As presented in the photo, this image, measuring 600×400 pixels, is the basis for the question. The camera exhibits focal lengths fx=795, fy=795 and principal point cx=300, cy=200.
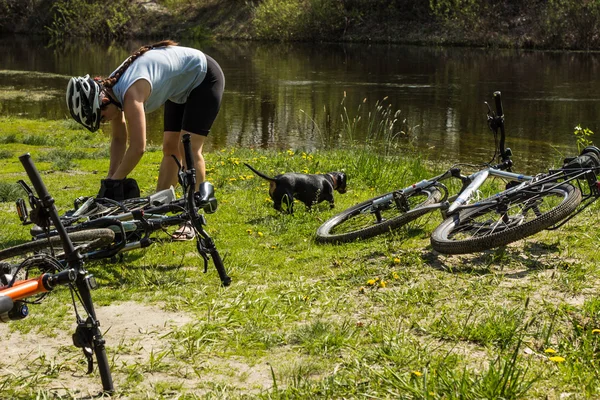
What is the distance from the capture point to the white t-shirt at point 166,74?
579 centimetres

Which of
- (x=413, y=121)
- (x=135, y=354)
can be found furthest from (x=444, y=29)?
(x=135, y=354)

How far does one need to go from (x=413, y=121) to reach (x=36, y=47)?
28597 millimetres

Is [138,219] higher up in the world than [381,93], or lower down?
higher up

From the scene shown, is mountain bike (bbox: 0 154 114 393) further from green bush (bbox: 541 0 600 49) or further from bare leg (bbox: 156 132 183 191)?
green bush (bbox: 541 0 600 49)

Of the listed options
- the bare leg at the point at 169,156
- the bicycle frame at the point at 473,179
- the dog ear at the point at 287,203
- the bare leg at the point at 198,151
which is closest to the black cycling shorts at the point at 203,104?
the bare leg at the point at 198,151

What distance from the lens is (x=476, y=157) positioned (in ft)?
46.2

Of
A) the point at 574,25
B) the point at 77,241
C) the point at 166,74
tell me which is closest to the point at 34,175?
the point at 77,241

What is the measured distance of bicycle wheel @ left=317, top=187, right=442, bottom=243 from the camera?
6.28 metres

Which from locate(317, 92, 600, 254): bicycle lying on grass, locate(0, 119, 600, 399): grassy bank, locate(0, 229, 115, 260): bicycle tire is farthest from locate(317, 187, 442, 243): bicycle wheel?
locate(0, 229, 115, 260): bicycle tire

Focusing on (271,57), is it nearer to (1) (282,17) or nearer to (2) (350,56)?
(2) (350,56)

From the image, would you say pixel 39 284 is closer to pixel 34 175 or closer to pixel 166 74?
pixel 34 175

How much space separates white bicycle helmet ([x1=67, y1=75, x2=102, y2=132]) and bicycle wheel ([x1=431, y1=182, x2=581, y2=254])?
8.41 feet

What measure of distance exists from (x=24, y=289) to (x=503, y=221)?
3517 millimetres

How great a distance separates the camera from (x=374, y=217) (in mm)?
6996
